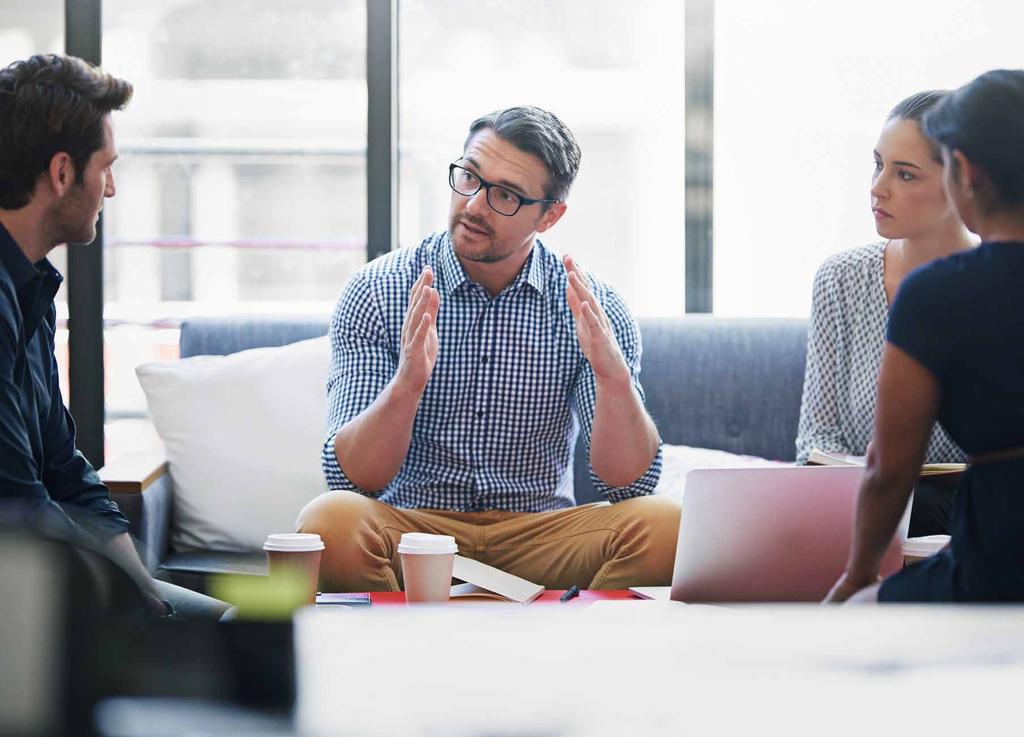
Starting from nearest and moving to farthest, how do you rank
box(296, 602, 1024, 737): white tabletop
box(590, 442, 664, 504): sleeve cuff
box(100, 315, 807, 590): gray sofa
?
box(296, 602, 1024, 737): white tabletop < box(590, 442, 664, 504): sleeve cuff < box(100, 315, 807, 590): gray sofa

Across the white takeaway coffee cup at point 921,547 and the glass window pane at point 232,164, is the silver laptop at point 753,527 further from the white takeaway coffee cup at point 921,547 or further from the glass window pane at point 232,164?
the glass window pane at point 232,164

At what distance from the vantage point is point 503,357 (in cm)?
207

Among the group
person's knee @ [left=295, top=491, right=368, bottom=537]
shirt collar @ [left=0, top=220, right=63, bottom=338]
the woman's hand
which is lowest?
person's knee @ [left=295, top=491, right=368, bottom=537]

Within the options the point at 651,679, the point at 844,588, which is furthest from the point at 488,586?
the point at 651,679

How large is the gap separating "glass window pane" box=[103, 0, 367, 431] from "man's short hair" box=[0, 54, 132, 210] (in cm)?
177

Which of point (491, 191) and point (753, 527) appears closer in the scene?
point (753, 527)

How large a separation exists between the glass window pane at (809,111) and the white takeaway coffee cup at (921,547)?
2.13 metres

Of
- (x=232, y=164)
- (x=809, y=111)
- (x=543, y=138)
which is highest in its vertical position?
(x=809, y=111)

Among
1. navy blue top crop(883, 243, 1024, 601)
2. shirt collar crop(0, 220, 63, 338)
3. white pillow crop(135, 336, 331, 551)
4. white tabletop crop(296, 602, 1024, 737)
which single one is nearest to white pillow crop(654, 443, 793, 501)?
white pillow crop(135, 336, 331, 551)

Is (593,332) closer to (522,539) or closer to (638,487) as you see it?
(638,487)

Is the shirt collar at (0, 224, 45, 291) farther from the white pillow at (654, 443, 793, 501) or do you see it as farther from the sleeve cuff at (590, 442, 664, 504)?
the white pillow at (654, 443, 793, 501)

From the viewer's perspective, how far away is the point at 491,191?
1971 mm

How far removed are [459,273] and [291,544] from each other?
980 mm

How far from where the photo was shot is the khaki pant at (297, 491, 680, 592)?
5.54 feet
